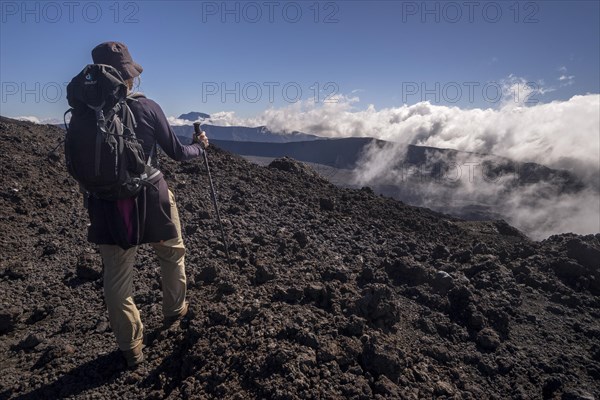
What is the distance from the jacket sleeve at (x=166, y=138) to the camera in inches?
138

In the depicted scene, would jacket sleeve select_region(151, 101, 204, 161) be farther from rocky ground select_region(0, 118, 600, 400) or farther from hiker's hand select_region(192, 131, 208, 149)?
rocky ground select_region(0, 118, 600, 400)

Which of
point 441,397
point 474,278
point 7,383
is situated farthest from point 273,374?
point 474,278

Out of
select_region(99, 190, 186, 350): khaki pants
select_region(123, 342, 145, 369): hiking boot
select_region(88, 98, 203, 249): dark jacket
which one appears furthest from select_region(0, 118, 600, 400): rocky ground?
select_region(88, 98, 203, 249): dark jacket

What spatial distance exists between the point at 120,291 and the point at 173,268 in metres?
0.60

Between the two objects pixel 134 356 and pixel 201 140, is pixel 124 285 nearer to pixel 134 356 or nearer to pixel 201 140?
pixel 134 356

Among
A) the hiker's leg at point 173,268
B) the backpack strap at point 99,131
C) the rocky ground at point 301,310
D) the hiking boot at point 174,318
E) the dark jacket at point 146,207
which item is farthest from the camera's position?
the hiking boot at point 174,318

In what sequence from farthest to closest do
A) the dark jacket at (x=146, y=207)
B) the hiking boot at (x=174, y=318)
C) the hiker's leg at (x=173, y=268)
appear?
the hiking boot at (x=174, y=318) < the hiker's leg at (x=173, y=268) < the dark jacket at (x=146, y=207)

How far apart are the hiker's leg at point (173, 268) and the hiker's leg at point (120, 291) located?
0.39 meters

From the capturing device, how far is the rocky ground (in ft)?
11.5

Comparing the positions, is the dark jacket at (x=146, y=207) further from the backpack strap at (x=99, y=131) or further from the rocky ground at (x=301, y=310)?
the rocky ground at (x=301, y=310)

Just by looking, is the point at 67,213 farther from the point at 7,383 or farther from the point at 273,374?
the point at 273,374

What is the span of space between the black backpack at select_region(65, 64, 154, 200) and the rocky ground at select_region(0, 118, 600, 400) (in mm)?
1718

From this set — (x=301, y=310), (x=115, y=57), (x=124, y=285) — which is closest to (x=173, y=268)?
(x=124, y=285)

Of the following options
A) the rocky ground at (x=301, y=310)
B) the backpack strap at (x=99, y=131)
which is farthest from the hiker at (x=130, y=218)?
the rocky ground at (x=301, y=310)
